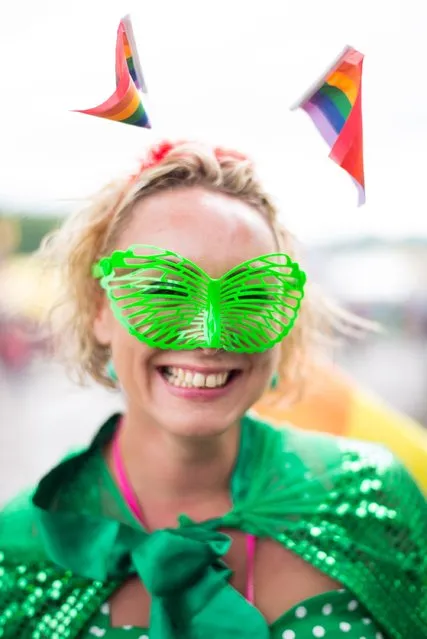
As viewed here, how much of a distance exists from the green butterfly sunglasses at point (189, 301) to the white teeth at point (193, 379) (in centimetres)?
4

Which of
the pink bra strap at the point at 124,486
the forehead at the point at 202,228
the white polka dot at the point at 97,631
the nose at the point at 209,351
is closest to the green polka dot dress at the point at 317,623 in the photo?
the white polka dot at the point at 97,631

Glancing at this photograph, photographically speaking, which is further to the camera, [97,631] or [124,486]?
[124,486]

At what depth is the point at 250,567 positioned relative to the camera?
0.98 meters

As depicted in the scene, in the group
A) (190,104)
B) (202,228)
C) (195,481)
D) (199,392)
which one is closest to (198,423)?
(199,392)

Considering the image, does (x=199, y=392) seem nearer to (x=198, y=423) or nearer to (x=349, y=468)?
(x=198, y=423)

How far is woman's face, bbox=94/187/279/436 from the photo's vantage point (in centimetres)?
93

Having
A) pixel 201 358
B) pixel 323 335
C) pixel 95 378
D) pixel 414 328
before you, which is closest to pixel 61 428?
pixel 95 378

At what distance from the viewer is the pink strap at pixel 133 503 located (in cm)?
97

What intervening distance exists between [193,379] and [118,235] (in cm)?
23

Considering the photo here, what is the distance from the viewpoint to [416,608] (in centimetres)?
105

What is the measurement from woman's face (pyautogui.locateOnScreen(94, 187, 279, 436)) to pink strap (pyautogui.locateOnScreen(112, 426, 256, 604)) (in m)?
0.12

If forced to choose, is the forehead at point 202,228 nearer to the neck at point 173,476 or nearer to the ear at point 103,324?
the ear at point 103,324

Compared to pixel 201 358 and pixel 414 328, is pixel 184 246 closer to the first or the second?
pixel 201 358

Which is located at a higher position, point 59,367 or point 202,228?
point 202,228
